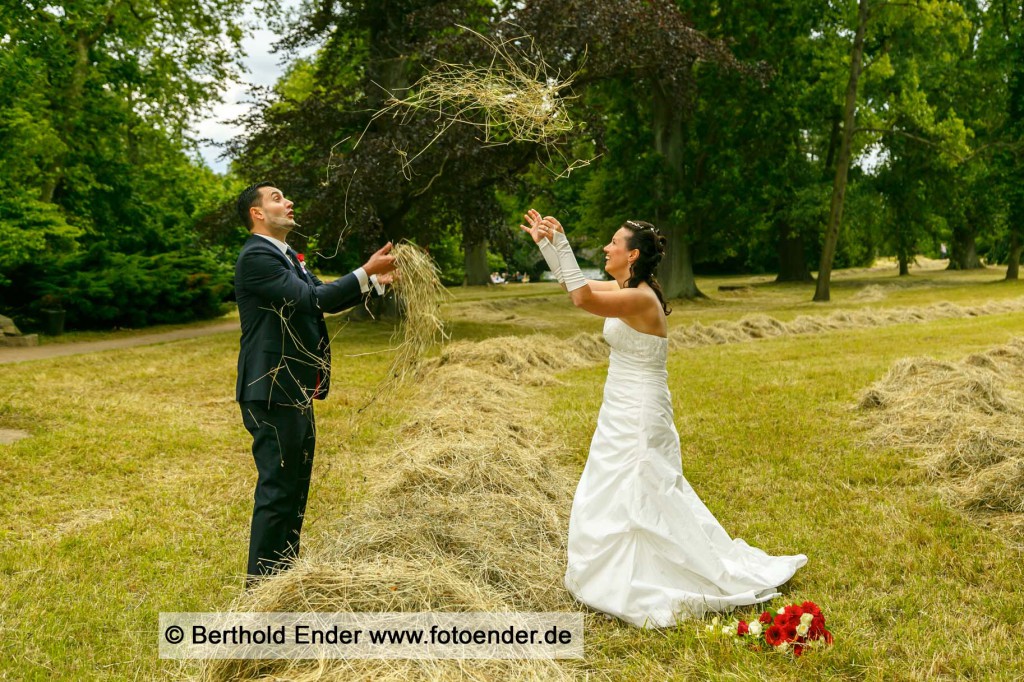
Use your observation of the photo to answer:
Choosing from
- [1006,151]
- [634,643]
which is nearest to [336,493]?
[634,643]

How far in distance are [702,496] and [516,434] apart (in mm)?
2116

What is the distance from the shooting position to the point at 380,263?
158 inches

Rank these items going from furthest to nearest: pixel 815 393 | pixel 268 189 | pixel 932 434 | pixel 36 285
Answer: pixel 36 285 < pixel 815 393 < pixel 932 434 < pixel 268 189

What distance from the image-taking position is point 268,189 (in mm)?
4094

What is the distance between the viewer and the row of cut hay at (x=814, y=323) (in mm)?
14727

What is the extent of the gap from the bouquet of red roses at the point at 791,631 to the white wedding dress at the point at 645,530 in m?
0.35

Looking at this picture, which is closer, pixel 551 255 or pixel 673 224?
pixel 551 255

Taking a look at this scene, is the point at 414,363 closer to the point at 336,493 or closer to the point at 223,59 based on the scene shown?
the point at 336,493

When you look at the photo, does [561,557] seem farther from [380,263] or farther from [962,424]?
[962,424]

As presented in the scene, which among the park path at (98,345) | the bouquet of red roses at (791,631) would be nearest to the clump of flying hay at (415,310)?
the bouquet of red roses at (791,631)

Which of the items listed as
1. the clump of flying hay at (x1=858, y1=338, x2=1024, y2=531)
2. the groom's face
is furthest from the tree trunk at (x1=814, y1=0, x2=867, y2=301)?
the groom's face

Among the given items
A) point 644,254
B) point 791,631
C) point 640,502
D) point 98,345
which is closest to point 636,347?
point 644,254

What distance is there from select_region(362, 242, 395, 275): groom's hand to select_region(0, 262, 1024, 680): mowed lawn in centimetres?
120

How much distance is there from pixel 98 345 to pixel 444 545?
42.7 feet
